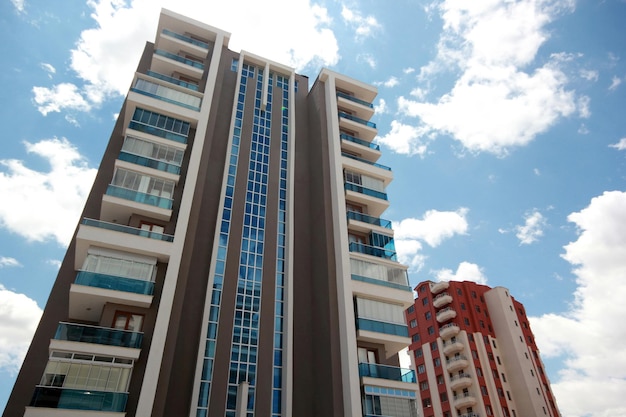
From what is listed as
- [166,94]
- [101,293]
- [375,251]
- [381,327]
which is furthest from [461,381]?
[166,94]

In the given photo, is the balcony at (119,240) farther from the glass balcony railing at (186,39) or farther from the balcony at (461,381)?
the balcony at (461,381)

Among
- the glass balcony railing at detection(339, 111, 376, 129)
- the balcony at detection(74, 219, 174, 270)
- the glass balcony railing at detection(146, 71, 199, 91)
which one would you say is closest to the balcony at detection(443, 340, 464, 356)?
the glass balcony railing at detection(339, 111, 376, 129)

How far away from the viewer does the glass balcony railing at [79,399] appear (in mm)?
17906

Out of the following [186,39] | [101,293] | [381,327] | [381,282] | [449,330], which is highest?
[186,39]

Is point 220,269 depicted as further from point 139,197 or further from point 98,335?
point 98,335

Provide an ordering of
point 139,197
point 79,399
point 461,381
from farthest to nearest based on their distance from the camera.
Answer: point 461,381 → point 139,197 → point 79,399

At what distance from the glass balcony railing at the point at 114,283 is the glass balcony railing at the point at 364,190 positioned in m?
16.3

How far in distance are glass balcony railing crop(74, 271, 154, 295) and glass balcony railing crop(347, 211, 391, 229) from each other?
14973mm

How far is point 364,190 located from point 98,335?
20890mm

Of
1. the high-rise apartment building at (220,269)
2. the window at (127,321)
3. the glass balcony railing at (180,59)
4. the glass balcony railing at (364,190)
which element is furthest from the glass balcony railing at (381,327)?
Result: the glass balcony railing at (180,59)

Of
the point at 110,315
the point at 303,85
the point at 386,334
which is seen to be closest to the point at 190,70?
the point at 303,85

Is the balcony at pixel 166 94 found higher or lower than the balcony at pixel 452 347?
higher

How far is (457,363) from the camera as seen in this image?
178 feet

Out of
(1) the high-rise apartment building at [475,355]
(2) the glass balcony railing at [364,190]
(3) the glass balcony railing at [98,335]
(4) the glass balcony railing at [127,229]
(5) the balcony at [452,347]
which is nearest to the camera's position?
(3) the glass balcony railing at [98,335]
